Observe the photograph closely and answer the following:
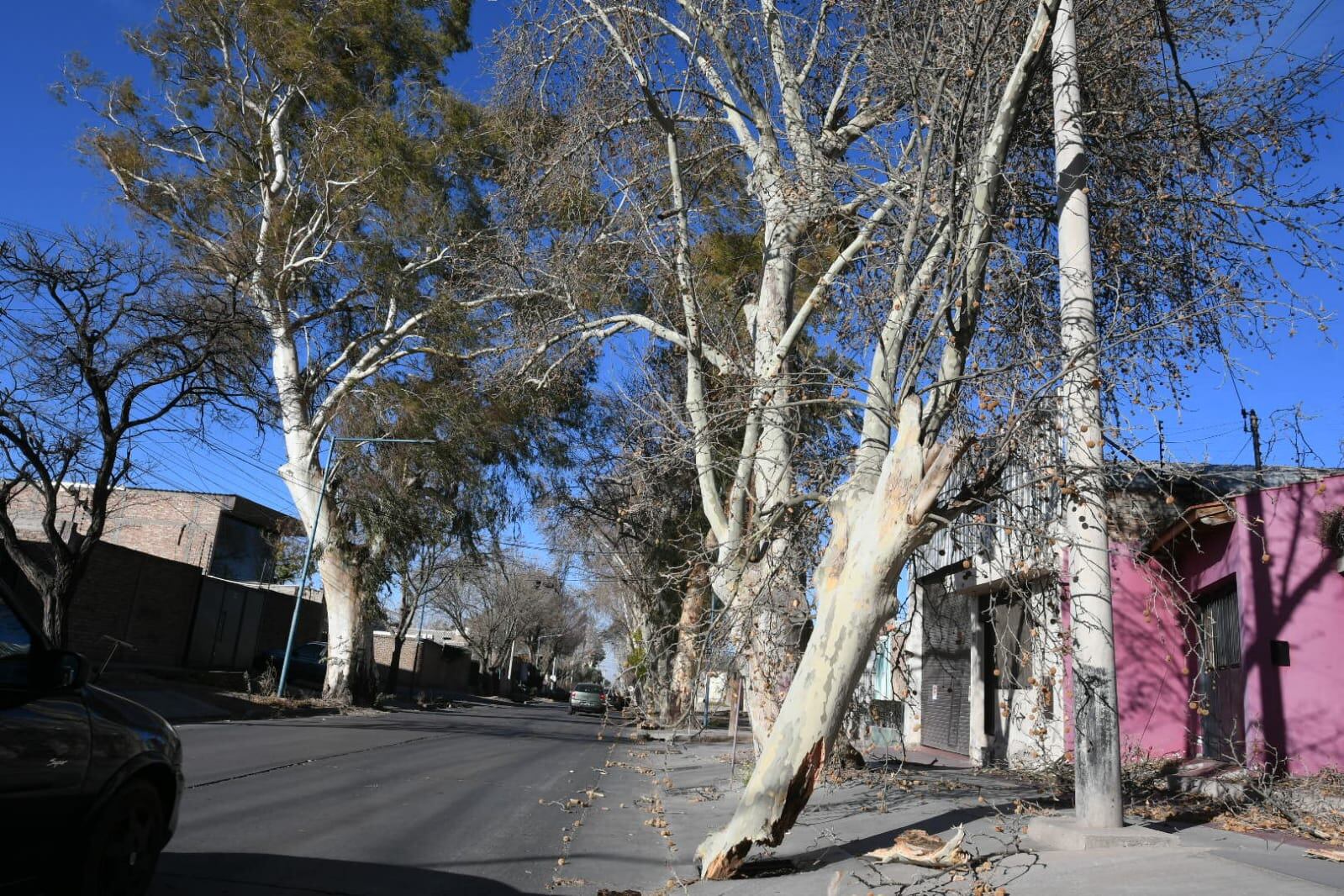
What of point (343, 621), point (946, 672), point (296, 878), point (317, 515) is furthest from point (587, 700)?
point (296, 878)

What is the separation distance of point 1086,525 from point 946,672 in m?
13.9

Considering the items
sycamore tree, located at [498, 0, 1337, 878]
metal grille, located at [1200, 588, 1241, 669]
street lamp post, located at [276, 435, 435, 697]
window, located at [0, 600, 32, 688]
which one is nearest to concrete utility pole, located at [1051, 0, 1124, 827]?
sycamore tree, located at [498, 0, 1337, 878]

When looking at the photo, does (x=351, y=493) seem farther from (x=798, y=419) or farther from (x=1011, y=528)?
(x=1011, y=528)

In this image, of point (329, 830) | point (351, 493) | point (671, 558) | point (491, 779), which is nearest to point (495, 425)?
point (351, 493)

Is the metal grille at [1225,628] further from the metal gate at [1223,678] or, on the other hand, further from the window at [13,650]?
the window at [13,650]

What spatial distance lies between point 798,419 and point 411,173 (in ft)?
52.9

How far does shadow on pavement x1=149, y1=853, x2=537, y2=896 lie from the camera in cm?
570

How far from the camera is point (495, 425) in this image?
82.4 ft

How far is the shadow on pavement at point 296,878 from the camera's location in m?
5.70

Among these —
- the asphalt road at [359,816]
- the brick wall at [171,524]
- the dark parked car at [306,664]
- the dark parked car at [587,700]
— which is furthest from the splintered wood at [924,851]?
the dark parked car at [587,700]

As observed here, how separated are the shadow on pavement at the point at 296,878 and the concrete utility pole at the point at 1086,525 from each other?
12.7 ft

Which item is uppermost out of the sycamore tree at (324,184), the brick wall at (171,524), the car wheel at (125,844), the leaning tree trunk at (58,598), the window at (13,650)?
the sycamore tree at (324,184)

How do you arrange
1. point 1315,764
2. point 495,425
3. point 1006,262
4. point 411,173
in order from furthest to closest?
point 495,425 < point 411,173 < point 1315,764 < point 1006,262

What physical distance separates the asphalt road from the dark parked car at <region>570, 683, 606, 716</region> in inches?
1062
